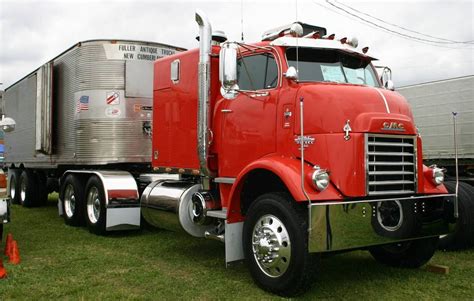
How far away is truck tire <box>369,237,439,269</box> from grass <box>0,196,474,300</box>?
143 millimetres

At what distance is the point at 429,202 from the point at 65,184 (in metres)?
7.82

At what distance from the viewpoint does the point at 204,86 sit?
6723 mm

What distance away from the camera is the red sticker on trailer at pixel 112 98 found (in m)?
9.63

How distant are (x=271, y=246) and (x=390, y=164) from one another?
1596mm

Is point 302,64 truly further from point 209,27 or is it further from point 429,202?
point 429,202

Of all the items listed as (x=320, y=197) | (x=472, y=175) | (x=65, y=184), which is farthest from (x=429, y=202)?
(x=65, y=184)

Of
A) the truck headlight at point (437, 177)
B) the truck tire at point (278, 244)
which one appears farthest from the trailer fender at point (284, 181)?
the truck headlight at point (437, 177)

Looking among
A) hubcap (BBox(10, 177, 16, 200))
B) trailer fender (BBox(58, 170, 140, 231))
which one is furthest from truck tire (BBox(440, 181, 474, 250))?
hubcap (BBox(10, 177, 16, 200))

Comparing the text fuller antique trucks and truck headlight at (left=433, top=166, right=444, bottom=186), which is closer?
the text fuller antique trucks

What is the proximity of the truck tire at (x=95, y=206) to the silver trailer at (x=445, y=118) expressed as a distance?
6.18 metres

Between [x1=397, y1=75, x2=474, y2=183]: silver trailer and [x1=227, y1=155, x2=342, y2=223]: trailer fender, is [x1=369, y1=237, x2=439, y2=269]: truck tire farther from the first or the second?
[x1=397, y1=75, x2=474, y2=183]: silver trailer

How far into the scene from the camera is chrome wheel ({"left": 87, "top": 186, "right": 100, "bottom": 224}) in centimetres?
955

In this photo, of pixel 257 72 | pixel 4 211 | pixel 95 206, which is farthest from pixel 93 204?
pixel 257 72

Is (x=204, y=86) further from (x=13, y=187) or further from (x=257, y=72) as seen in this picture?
(x=13, y=187)
